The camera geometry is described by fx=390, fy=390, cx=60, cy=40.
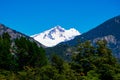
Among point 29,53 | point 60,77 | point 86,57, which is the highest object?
point 29,53

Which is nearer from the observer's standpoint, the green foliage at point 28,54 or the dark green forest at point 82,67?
the dark green forest at point 82,67

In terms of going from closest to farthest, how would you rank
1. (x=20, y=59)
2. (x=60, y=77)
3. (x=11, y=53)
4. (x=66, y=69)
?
(x=60, y=77)
(x=66, y=69)
(x=20, y=59)
(x=11, y=53)

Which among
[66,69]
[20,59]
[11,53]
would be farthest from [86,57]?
[11,53]

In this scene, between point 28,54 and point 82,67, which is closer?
point 82,67

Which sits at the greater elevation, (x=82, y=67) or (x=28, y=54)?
(x=28, y=54)

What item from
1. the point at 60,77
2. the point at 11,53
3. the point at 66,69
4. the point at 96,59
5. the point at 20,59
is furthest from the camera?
the point at 11,53

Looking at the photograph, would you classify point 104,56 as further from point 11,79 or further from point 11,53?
point 11,53

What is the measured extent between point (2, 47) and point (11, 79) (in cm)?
4246

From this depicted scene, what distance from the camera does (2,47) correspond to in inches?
3880

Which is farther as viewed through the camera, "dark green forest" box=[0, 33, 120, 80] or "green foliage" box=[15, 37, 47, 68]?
"green foliage" box=[15, 37, 47, 68]

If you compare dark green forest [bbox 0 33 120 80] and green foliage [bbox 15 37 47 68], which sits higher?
green foliage [bbox 15 37 47 68]

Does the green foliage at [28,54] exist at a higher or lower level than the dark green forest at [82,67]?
higher

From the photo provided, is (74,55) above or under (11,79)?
above

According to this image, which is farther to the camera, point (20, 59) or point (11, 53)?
point (11, 53)
